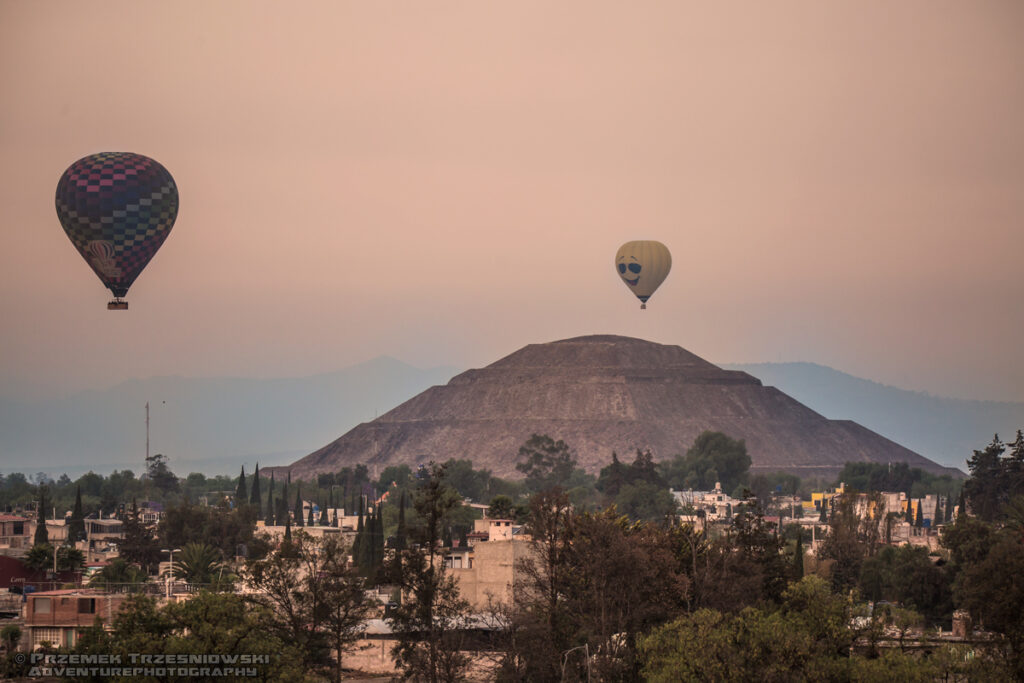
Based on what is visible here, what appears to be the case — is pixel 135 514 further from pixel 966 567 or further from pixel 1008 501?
pixel 1008 501

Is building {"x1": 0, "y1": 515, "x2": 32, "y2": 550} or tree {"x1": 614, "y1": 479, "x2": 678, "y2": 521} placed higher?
tree {"x1": 614, "y1": 479, "x2": 678, "y2": 521}

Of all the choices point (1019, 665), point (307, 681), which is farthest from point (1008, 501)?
point (307, 681)

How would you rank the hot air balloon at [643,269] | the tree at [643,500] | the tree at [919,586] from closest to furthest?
the tree at [919,586] < the tree at [643,500] < the hot air balloon at [643,269]

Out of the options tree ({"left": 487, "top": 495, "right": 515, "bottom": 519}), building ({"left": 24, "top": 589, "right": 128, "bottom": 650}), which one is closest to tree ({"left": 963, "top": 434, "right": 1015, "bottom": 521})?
tree ({"left": 487, "top": 495, "right": 515, "bottom": 519})

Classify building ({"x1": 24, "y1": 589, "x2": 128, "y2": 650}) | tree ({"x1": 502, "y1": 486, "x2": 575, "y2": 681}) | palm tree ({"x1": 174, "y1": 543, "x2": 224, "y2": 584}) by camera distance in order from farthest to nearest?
palm tree ({"x1": 174, "y1": 543, "x2": 224, "y2": 584}) < building ({"x1": 24, "y1": 589, "x2": 128, "y2": 650}) < tree ({"x1": 502, "y1": 486, "x2": 575, "y2": 681})

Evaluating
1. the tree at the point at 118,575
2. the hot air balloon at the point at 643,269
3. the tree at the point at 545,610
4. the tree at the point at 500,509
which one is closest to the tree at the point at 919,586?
the tree at the point at 500,509

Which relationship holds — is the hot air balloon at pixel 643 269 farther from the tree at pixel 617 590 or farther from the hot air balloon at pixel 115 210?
the tree at pixel 617 590

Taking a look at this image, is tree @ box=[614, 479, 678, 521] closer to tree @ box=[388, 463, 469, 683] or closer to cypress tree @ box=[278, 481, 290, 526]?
cypress tree @ box=[278, 481, 290, 526]
